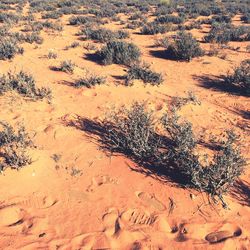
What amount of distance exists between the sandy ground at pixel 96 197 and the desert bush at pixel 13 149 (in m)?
0.13

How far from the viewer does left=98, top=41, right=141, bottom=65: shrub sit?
9.66 m

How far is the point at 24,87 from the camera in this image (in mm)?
7059

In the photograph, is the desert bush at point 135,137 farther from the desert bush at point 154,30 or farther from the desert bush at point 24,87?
the desert bush at point 154,30

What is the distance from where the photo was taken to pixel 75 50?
37.1 feet

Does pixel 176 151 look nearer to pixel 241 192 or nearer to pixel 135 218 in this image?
pixel 241 192

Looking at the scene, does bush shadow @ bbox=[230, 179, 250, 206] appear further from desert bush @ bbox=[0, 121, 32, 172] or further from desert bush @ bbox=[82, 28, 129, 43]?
desert bush @ bbox=[82, 28, 129, 43]

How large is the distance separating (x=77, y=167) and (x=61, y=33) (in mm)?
11063

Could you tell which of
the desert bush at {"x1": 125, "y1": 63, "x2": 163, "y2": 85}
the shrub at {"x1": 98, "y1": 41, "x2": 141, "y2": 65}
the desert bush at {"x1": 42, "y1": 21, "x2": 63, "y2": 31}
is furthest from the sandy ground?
the desert bush at {"x1": 42, "y1": 21, "x2": 63, "y2": 31}

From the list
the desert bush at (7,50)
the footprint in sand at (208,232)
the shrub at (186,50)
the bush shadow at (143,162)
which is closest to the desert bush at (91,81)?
the bush shadow at (143,162)

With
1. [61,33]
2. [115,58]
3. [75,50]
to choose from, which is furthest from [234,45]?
[61,33]

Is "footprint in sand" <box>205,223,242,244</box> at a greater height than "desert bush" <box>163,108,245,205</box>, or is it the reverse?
"desert bush" <box>163,108,245,205</box>

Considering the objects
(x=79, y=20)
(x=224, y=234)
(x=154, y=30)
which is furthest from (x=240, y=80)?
(x=79, y=20)

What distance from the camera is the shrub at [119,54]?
9.66 metres

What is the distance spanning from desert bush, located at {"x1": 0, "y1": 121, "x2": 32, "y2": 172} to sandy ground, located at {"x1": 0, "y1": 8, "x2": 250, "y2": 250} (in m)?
0.13
